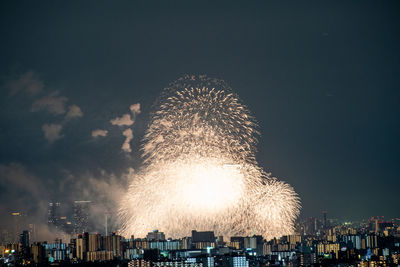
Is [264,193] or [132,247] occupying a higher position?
[264,193]

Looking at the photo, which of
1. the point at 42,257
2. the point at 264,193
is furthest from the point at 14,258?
the point at 264,193

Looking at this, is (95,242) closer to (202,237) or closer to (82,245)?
(82,245)

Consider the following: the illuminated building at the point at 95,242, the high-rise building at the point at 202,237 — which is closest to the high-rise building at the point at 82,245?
the illuminated building at the point at 95,242

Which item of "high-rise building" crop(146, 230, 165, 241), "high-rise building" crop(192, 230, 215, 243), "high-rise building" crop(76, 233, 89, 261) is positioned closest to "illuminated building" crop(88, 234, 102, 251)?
"high-rise building" crop(76, 233, 89, 261)

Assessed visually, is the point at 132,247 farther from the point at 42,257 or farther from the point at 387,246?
the point at 387,246

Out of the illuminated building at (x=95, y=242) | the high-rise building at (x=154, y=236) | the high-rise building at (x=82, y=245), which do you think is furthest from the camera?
the high-rise building at (x=154, y=236)

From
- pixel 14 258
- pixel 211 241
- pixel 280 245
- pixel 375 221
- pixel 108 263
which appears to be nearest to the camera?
pixel 14 258

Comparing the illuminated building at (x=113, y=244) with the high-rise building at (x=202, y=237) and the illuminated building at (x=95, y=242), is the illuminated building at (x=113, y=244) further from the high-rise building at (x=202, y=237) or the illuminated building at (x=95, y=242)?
the high-rise building at (x=202, y=237)

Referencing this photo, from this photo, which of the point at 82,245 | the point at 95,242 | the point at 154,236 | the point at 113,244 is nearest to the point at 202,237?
the point at 154,236

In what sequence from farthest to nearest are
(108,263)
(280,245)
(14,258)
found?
(280,245) < (108,263) < (14,258)

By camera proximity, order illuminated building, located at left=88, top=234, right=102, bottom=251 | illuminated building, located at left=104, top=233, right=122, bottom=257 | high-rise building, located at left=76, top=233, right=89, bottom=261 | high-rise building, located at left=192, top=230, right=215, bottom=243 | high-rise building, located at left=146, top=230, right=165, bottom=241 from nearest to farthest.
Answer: high-rise building, located at left=76, top=233, right=89, bottom=261 → illuminated building, located at left=88, top=234, right=102, bottom=251 → illuminated building, located at left=104, top=233, right=122, bottom=257 → high-rise building, located at left=192, top=230, right=215, bottom=243 → high-rise building, located at left=146, top=230, right=165, bottom=241

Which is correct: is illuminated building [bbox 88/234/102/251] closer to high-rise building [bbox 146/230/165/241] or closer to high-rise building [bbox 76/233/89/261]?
high-rise building [bbox 76/233/89/261]
